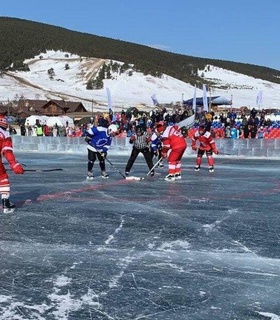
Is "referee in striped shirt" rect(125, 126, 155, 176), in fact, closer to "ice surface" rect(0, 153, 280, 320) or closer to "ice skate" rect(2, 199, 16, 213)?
"ice surface" rect(0, 153, 280, 320)

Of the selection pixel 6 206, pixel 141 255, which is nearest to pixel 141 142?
pixel 6 206

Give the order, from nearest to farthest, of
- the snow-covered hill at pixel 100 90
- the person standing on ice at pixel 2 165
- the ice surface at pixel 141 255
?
1. the ice surface at pixel 141 255
2. the person standing on ice at pixel 2 165
3. the snow-covered hill at pixel 100 90

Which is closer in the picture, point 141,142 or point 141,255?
point 141,255

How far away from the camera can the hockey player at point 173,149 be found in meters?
13.2

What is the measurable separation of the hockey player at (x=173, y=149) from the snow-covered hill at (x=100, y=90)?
7783cm

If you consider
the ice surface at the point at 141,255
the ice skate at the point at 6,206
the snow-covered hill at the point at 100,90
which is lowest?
the ice surface at the point at 141,255

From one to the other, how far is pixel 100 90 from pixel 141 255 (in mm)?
113702

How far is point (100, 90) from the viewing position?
11831 centimetres


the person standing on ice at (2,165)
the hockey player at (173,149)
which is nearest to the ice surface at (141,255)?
the person standing on ice at (2,165)

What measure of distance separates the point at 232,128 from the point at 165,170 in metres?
9.20

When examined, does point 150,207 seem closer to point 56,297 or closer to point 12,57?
point 56,297

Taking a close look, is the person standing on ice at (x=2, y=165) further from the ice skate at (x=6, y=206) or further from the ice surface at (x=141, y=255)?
the ice surface at (x=141, y=255)

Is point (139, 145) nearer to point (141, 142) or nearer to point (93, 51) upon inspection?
point (141, 142)

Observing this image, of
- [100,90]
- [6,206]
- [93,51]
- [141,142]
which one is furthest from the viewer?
[93,51]
